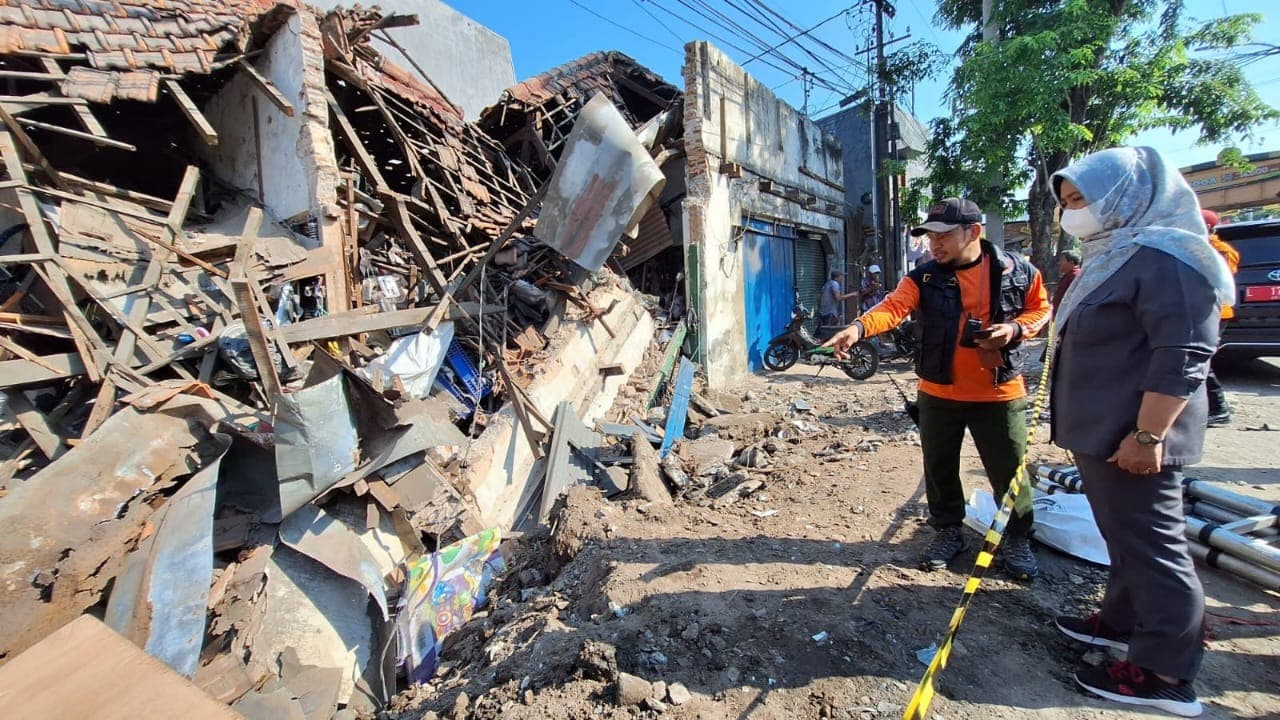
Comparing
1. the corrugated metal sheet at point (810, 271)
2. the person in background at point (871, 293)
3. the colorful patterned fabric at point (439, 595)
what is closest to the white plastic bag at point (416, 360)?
the colorful patterned fabric at point (439, 595)

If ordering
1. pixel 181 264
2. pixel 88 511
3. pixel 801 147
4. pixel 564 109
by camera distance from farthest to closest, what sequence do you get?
pixel 801 147 < pixel 564 109 < pixel 181 264 < pixel 88 511

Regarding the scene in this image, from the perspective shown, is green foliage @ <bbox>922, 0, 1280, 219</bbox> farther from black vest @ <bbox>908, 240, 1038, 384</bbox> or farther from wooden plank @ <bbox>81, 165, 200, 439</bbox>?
wooden plank @ <bbox>81, 165, 200, 439</bbox>

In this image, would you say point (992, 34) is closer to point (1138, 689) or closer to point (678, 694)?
point (1138, 689)

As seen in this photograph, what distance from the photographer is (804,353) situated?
966 cm

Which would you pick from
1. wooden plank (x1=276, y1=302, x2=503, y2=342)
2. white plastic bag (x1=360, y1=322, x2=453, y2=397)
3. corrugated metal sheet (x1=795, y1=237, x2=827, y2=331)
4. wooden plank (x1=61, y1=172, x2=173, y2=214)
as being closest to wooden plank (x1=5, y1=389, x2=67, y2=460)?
wooden plank (x1=276, y1=302, x2=503, y2=342)

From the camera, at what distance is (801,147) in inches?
438

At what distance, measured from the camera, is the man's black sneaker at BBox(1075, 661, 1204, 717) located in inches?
67.1

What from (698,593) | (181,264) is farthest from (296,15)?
(698,593)

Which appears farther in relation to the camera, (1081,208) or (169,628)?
(169,628)

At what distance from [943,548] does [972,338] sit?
107 centimetres

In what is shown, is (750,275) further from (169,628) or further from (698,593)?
(169,628)

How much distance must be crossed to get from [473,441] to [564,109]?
235 inches

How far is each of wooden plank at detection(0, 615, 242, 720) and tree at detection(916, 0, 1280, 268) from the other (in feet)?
32.5

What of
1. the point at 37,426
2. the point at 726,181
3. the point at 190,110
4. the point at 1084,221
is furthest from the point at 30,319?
the point at 726,181
